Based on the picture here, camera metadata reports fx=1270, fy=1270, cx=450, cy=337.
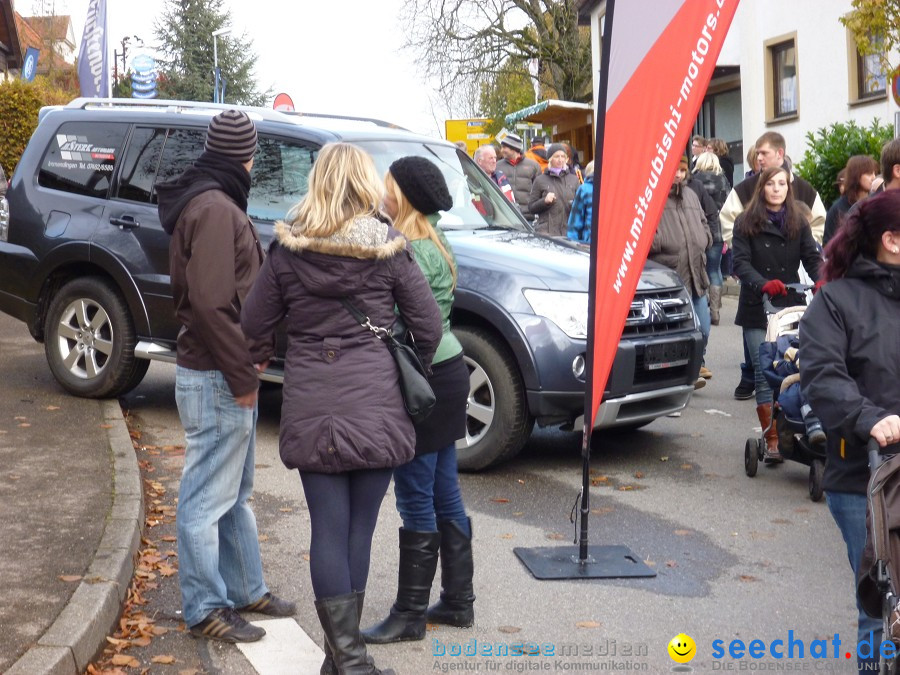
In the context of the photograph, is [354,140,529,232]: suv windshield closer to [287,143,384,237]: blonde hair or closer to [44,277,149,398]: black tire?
[44,277,149,398]: black tire

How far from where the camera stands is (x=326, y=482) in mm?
4273

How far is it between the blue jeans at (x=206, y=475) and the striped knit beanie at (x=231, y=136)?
0.84 meters

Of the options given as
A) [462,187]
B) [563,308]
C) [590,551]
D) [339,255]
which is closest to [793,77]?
[462,187]

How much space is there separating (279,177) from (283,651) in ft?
14.4

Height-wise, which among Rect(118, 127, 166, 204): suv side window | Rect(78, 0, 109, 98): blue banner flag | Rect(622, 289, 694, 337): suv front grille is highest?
Rect(78, 0, 109, 98): blue banner flag

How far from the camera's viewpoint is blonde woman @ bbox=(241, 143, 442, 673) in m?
4.19

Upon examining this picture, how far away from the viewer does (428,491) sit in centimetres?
488

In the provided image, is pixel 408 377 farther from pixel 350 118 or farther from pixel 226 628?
pixel 350 118

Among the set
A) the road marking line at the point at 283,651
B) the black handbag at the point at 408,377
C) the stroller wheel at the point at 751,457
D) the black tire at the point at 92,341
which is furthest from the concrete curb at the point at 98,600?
the stroller wheel at the point at 751,457

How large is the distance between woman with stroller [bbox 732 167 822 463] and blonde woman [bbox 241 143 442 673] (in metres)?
4.59

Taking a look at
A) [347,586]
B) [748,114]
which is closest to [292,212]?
[347,586]

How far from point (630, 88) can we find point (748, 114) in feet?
88.1

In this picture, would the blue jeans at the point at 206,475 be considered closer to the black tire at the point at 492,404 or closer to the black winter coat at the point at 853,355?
the black winter coat at the point at 853,355

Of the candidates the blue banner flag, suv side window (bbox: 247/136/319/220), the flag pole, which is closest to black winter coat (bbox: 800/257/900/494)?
the flag pole
